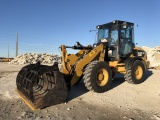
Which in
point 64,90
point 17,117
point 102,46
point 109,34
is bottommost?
point 17,117

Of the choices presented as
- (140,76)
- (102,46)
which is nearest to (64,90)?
(102,46)

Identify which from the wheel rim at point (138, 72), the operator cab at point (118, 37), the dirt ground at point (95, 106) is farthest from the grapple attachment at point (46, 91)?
the wheel rim at point (138, 72)

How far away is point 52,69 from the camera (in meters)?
6.09

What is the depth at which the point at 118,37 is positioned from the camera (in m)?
8.93

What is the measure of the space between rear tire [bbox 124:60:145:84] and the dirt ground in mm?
753

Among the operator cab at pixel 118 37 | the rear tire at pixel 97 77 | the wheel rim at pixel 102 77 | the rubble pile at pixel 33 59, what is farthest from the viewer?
the rubble pile at pixel 33 59

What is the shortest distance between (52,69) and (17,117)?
1682 millimetres

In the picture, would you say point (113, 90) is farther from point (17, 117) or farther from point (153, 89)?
point (17, 117)

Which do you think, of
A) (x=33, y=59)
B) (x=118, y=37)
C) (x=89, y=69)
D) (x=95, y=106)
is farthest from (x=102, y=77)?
(x=33, y=59)

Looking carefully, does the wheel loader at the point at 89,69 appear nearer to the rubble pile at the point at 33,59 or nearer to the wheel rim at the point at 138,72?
the wheel rim at the point at 138,72

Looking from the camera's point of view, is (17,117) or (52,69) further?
(52,69)

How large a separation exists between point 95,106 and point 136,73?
4.02 metres

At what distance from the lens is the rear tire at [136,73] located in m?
8.96

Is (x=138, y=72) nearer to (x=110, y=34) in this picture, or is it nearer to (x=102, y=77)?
(x=110, y=34)
